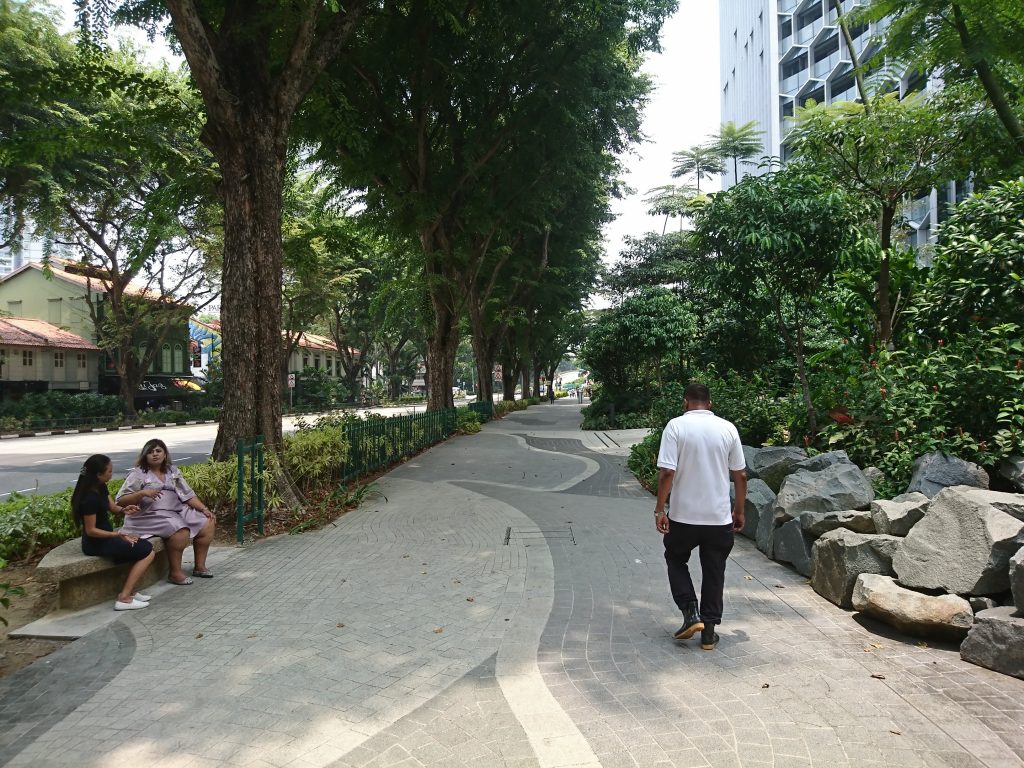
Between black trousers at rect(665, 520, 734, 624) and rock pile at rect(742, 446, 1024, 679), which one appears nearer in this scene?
rock pile at rect(742, 446, 1024, 679)

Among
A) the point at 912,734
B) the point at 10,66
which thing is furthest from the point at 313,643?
the point at 10,66

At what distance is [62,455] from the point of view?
1720 centimetres

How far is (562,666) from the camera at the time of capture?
3705mm

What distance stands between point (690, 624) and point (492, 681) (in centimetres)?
136

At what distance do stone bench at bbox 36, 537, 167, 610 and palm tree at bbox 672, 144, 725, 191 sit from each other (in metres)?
29.7

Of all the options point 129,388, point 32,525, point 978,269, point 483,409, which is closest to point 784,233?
point 978,269

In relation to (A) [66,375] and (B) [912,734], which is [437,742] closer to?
(B) [912,734]

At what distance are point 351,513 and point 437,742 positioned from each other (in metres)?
5.58

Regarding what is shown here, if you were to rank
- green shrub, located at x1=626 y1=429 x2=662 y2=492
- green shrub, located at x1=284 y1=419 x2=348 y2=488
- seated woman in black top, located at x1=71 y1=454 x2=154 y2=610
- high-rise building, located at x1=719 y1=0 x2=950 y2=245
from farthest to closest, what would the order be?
1. high-rise building, located at x1=719 y1=0 x2=950 y2=245
2. green shrub, located at x1=626 y1=429 x2=662 y2=492
3. green shrub, located at x1=284 y1=419 x2=348 y2=488
4. seated woman in black top, located at x1=71 y1=454 x2=154 y2=610

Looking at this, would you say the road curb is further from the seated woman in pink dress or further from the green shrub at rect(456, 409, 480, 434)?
the seated woman in pink dress

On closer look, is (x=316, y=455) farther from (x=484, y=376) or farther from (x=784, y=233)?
(x=484, y=376)

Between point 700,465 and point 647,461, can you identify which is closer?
point 700,465

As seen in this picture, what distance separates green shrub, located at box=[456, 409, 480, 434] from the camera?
1939cm

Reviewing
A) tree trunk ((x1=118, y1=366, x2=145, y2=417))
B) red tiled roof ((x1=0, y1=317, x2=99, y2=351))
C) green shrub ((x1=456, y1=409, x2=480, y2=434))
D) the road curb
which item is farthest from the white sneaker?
red tiled roof ((x1=0, y1=317, x2=99, y2=351))
